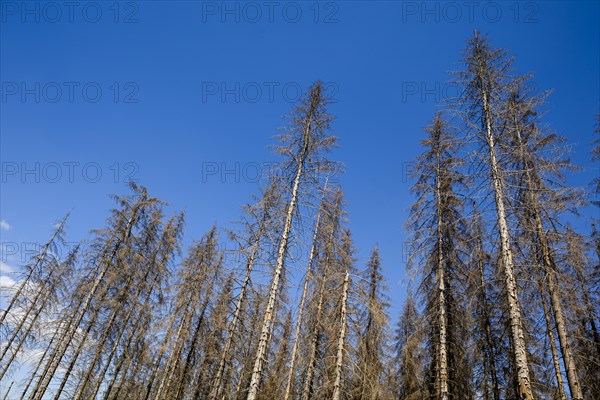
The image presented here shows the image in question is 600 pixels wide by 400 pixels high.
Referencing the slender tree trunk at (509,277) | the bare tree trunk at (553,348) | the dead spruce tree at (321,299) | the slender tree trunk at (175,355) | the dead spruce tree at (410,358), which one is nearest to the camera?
the slender tree trunk at (509,277)

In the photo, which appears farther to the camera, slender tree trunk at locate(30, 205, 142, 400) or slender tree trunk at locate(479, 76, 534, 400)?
slender tree trunk at locate(30, 205, 142, 400)

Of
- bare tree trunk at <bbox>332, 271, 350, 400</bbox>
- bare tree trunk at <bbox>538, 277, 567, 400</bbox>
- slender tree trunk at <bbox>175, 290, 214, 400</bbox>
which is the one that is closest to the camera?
bare tree trunk at <bbox>538, 277, 567, 400</bbox>

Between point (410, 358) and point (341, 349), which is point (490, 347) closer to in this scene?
point (410, 358)

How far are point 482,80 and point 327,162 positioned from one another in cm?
641

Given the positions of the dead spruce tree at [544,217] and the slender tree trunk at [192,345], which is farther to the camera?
the slender tree trunk at [192,345]

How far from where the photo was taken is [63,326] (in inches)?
648

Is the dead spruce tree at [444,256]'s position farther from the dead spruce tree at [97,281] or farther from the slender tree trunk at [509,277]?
the dead spruce tree at [97,281]

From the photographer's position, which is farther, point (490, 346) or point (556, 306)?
point (490, 346)

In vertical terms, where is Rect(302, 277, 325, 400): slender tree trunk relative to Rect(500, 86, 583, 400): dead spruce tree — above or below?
below

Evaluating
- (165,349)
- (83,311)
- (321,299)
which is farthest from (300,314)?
(83,311)

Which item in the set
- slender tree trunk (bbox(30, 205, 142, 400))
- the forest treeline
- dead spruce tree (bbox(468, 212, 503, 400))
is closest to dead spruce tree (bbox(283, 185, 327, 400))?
the forest treeline

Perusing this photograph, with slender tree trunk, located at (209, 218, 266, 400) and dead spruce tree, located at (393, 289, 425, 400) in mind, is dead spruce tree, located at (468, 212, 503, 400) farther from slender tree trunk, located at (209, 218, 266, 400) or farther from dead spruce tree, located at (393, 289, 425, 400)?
slender tree trunk, located at (209, 218, 266, 400)

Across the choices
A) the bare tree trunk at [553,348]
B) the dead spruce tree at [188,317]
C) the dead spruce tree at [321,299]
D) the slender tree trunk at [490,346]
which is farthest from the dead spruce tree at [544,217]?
the dead spruce tree at [188,317]

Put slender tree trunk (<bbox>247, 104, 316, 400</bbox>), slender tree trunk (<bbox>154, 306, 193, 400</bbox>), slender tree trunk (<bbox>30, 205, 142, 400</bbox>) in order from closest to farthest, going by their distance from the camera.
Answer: slender tree trunk (<bbox>247, 104, 316, 400</bbox>), slender tree trunk (<bbox>30, 205, 142, 400</bbox>), slender tree trunk (<bbox>154, 306, 193, 400</bbox>)
